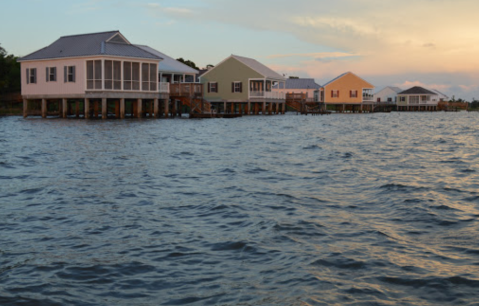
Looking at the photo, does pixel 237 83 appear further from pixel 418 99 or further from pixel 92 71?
pixel 418 99

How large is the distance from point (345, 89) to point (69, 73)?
5586 centimetres

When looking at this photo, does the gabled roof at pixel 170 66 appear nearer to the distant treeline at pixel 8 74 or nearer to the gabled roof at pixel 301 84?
the distant treeline at pixel 8 74

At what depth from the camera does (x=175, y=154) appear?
2028 cm

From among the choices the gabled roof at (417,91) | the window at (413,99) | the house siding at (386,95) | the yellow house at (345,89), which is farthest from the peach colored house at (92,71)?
the house siding at (386,95)

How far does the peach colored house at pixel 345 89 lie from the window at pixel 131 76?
49.7 m

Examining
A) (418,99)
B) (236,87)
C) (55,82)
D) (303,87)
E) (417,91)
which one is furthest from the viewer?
(417,91)

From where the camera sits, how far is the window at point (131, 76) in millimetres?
44294

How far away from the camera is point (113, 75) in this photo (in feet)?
143

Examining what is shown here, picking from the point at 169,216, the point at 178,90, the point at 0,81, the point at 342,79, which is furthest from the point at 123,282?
the point at 342,79

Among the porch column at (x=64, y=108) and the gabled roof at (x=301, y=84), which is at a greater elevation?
the gabled roof at (x=301, y=84)

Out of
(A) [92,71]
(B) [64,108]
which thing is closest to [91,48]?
(A) [92,71]

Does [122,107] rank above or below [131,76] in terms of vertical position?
below

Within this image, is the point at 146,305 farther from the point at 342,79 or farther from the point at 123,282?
the point at 342,79

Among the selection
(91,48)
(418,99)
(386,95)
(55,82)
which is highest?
(386,95)
